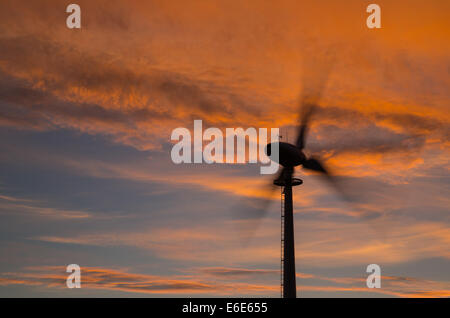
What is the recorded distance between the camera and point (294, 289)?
6162cm

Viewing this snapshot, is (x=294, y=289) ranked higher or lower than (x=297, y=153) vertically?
lower

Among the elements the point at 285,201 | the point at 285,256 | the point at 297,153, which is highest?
the point at 297,153
